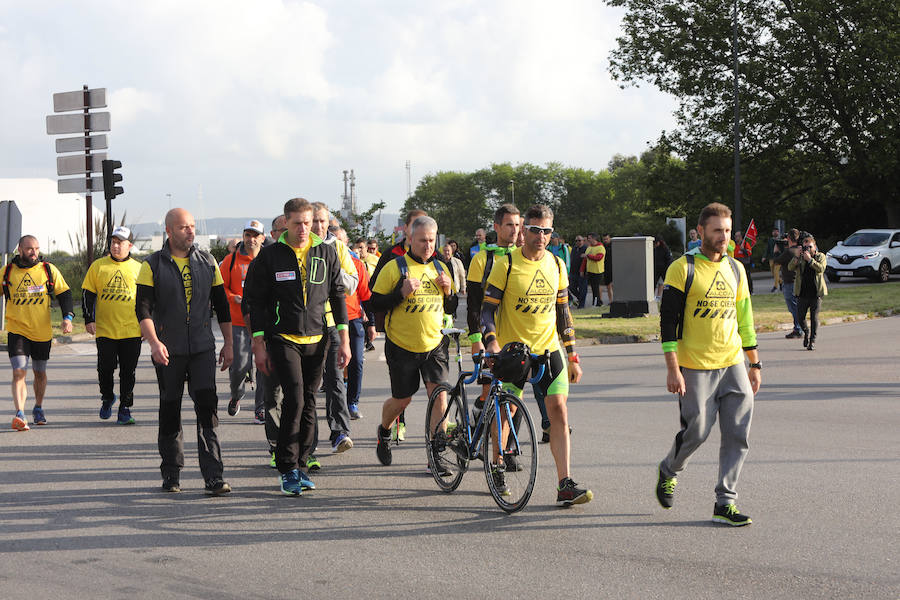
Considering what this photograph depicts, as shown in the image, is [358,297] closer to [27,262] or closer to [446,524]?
[27,262]

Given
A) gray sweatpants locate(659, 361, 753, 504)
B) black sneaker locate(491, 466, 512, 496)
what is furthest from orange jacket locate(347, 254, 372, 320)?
gray sweatpants locate(659, 361, 753, 504)

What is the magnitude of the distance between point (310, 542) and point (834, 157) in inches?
1650

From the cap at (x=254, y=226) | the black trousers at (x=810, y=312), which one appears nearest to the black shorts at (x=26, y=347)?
the cap at (x=254, y=226)

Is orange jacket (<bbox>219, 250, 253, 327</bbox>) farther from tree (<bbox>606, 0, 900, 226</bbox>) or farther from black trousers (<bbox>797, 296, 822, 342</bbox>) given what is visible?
tree (<bbox>606, 0, 900, 226</bbox>)

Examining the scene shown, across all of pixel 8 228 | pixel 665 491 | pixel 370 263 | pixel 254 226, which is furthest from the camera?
pixel 8 228

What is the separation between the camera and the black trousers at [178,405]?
23.5 feet

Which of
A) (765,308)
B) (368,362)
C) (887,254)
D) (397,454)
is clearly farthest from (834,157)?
(397,454)

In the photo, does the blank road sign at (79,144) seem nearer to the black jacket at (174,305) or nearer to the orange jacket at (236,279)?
the orange jacket at (236,279)

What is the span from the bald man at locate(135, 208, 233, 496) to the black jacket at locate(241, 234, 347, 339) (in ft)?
1.36

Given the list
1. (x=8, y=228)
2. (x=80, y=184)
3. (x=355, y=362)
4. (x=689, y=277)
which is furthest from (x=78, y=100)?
(x=689, y=277)

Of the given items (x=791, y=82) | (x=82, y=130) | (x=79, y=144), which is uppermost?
(x=791, y=82)

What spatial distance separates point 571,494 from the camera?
6.41m

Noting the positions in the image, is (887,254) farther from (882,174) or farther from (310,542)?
(310,542)

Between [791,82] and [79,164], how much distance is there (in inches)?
1213
